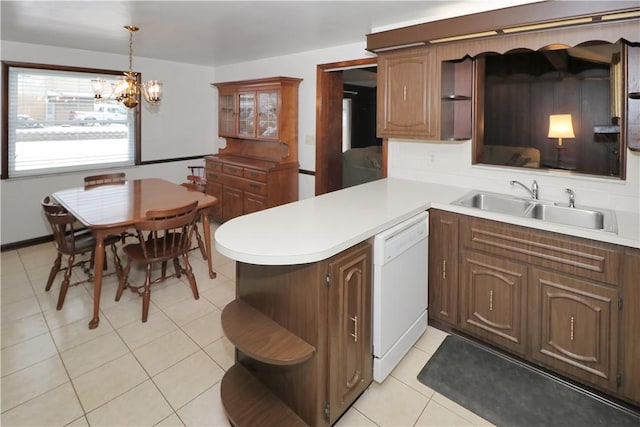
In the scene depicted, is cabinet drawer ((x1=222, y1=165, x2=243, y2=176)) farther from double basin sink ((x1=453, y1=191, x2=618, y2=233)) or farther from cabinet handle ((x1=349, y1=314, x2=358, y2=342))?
cabinet handle ((x1=349, y1=314, x2=358, y2=342))

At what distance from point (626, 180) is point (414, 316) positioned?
1514 millimetres

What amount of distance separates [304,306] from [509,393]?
127 centimetres

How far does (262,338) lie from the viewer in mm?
1646

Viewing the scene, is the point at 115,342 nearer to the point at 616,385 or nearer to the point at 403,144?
the point at 403,144

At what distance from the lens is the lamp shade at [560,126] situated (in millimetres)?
2450

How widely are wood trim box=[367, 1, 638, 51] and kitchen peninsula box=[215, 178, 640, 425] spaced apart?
1.12 metres

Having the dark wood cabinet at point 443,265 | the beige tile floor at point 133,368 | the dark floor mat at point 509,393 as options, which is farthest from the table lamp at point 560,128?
the beige tile floor at point 133,368

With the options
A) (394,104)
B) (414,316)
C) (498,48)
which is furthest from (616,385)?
(394,104)

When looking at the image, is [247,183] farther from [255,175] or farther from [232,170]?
[232,170]

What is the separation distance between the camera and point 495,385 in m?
2.01

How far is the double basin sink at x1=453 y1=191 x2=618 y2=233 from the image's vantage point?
2.20m

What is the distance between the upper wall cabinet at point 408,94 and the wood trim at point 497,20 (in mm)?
119

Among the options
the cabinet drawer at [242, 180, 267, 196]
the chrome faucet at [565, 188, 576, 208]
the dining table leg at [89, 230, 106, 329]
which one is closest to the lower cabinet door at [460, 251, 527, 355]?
the chrome faucet at [565, 188, 576, 208]

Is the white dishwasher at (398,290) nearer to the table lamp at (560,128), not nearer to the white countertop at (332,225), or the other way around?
the white countertop at (332,225)
